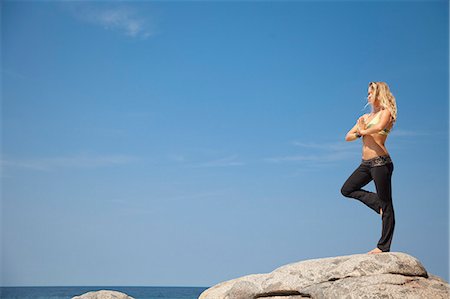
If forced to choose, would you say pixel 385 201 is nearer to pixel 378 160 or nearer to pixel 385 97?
pixel 378 160

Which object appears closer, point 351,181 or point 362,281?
point 362,281

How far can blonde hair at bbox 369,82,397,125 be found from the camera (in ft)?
38.5

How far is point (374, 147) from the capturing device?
1177 centimetres

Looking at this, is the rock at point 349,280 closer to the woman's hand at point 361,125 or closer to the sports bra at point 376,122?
the sports bra at point 376,122

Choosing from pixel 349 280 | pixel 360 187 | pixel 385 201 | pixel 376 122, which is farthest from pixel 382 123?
pixel 349 280

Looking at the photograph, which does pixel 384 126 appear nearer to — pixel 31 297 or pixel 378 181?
pixel 378 181

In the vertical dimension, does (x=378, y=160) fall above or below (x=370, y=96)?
below

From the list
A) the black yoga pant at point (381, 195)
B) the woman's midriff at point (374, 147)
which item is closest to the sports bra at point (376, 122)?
the woman's midriff at point (374, 147)

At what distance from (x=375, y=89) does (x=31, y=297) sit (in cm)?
8166

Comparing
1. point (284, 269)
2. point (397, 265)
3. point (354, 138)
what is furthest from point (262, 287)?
point (354, 138)

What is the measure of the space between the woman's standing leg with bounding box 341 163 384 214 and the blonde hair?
1171 mm

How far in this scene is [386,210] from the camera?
38.4ft

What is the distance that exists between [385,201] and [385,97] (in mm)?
2061

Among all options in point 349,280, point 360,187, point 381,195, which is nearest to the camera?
point 349,280
